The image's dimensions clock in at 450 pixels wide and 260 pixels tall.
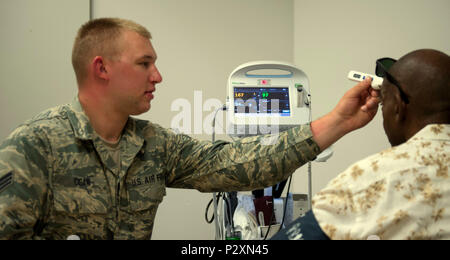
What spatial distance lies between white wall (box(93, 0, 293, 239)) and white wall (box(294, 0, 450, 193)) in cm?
31

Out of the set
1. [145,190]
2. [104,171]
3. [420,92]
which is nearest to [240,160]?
[145,190]

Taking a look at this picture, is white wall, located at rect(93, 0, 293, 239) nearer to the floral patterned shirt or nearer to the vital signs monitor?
the vital signs monitor

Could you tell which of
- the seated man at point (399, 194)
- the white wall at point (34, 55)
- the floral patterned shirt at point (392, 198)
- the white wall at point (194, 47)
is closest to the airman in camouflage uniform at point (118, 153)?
the seated man at point (399, 194)

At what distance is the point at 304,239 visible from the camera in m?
0.96

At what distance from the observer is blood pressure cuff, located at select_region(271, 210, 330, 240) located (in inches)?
37.3

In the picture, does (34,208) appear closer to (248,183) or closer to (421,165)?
(248,183)

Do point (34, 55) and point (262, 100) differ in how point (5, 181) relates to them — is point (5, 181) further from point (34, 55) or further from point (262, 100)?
point (34, 55)

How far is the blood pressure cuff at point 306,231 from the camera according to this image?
948 millimetres

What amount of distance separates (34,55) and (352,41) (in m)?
2.01

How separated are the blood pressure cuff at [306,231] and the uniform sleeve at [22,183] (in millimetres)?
758

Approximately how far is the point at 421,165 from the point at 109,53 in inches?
42.7

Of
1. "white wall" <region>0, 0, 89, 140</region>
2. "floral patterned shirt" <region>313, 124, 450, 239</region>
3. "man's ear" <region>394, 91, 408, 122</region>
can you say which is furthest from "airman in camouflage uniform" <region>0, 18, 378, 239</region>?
"white wall" <region>0, 0, 89, 140</region>

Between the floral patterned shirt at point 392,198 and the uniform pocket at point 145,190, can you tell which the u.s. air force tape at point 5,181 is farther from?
the floral patterned shirt at point 392,198
